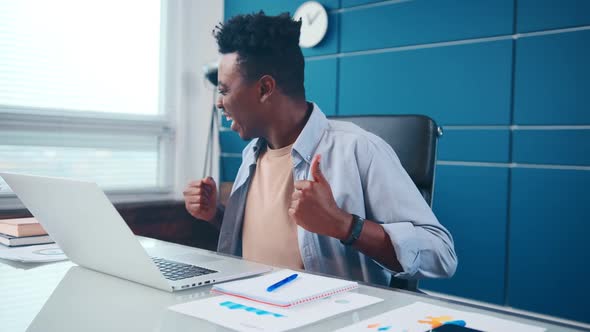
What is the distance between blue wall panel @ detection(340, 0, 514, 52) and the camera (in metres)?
2.69

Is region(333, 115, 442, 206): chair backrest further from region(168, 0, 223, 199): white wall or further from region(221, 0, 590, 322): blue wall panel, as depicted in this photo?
region(168, 0, 223, 199): white wall

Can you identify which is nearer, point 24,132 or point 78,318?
point 78,318

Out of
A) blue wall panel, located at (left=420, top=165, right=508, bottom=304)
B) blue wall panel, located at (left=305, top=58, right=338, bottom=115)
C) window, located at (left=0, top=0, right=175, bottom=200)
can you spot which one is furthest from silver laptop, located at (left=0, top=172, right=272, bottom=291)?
blue wall panel, located at (left=305, top=58, right=338, bottom=115)

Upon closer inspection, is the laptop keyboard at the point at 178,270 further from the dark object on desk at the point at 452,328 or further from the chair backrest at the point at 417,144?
the chair backrest at the point at 417,144

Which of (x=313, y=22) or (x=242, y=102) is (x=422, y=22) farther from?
(x=242, y=102)

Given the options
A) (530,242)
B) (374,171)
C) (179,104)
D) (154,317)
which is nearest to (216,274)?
(154,317)

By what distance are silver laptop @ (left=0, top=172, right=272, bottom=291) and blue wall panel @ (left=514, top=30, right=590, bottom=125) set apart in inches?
75.0

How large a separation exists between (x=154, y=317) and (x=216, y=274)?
0.25 m

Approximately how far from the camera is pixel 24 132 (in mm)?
3092

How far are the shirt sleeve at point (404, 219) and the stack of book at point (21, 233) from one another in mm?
838

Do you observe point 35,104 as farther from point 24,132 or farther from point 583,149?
point 583,149

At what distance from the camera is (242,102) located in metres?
1.68

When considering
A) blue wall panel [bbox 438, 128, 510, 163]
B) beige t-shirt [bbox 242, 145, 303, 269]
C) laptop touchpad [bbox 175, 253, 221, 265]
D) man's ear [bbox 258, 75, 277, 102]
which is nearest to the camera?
laptop touchpad [bbox 175, 253, 221, 265]

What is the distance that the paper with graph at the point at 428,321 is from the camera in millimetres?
756
